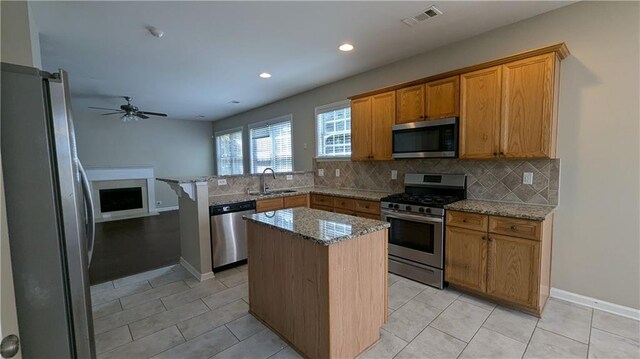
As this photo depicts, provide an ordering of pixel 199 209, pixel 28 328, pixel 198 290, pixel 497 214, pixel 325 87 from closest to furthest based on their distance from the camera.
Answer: pixel 28 328 → pixel 497 214 → pixel 198 290 → pixel 199 209 → pixel 325 87

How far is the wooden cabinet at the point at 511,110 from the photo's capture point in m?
2.42

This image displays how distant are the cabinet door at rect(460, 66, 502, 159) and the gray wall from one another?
308 inches

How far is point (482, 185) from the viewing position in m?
3.09

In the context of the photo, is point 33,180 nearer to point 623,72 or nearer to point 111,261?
point 111,261

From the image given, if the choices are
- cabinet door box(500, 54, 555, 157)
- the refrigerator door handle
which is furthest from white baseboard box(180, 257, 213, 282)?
cabinet door box(500, 54, 555, 157)

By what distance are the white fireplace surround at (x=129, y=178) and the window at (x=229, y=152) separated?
191cm

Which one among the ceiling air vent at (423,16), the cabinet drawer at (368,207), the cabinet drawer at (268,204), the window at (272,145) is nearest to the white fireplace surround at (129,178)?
the window at (272,145)

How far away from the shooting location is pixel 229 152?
8.26 metres

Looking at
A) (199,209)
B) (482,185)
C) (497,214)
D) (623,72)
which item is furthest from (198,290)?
(623,72)

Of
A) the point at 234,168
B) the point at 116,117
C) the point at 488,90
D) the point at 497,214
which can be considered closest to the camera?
the point at 497,214

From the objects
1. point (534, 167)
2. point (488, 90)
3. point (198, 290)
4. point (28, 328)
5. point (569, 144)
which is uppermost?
point (488, 90)

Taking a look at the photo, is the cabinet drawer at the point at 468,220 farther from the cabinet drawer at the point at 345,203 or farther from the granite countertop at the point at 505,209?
the cabinet drawer at the point at 345,203

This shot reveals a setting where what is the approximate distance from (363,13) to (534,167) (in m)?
2.22

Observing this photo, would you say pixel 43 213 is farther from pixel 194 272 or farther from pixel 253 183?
pixel 253 183
